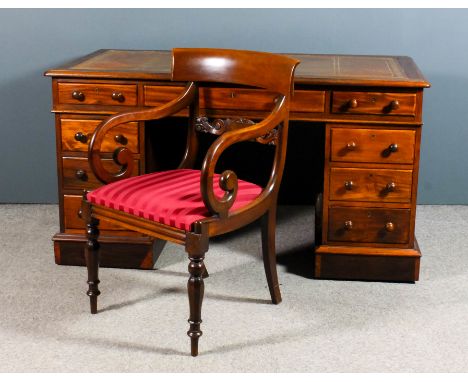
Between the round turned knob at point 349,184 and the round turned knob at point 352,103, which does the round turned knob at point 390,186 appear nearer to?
the round turned knob at point 349,184

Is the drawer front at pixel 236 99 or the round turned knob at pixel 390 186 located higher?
the drawer front at pixel 236 99

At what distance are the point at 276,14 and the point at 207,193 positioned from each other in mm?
1578

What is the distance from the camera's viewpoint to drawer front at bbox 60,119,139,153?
3.20 m

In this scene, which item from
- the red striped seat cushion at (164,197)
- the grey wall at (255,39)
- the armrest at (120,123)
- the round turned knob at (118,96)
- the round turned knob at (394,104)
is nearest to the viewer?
the red striped seat cushion at (164,197)

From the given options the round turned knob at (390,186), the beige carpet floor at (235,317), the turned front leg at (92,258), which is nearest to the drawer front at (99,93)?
the turned front leg at (92,258)

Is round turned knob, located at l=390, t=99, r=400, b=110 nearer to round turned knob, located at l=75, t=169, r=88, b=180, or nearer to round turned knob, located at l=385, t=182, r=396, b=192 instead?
round turned knob, located at l=385, t=182, r=396, b=192

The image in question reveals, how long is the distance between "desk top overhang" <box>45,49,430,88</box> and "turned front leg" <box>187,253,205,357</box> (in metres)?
0.85

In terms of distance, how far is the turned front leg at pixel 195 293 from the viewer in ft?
8.40

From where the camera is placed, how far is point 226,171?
2576mm

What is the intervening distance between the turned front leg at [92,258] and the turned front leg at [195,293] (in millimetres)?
446

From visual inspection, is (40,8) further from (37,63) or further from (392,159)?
(392,159)

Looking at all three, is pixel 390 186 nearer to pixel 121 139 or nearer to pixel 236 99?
pixel 236 99

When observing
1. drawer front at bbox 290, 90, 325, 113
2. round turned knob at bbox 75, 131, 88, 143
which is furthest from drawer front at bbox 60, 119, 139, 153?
drawer front at bbox 290, 90, 325, 113
